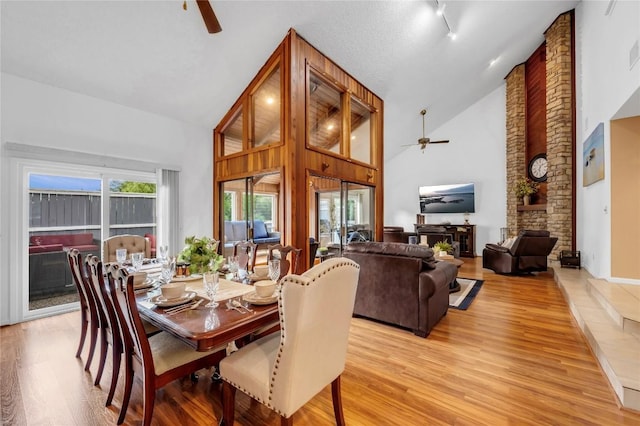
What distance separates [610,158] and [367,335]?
3880 millimetres

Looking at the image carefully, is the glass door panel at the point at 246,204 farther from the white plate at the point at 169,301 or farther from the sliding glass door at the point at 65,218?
the white plate at the point at 169,301

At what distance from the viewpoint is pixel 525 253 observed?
17.1 feet

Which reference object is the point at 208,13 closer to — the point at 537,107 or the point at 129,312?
the point at 129,312

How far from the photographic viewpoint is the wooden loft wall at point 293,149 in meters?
3.89

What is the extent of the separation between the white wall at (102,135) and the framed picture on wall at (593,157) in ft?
20.0

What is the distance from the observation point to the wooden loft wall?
153 inches

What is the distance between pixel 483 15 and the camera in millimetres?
4547

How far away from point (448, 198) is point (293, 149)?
5.85 meters

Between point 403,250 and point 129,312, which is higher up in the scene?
point 403,250

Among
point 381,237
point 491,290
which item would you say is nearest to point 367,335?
point 491,290

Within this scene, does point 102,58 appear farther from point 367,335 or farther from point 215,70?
point 367,335

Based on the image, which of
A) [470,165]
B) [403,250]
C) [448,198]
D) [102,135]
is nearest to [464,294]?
[403,250]

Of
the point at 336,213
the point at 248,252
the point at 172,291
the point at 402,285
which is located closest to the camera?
the point at 172,291

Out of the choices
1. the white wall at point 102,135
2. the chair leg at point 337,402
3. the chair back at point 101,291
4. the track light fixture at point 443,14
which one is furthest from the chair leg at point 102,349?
the track light fixture at point 443,14
